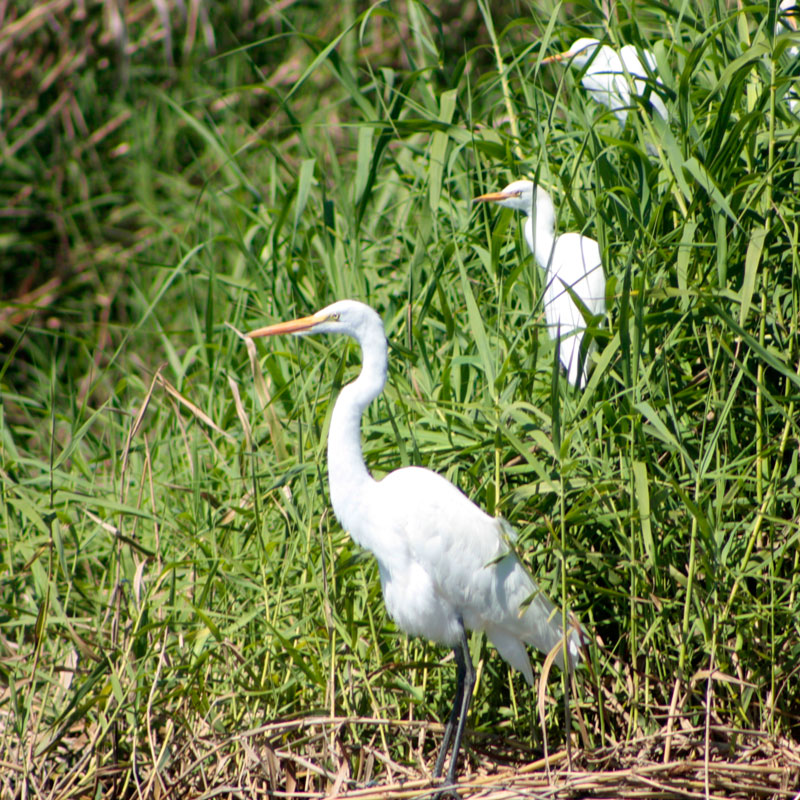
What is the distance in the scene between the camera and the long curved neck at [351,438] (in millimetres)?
2225

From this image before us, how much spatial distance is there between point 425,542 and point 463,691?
1.11 feet

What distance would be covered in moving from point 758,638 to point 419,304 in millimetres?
1184

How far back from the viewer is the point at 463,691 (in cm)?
231

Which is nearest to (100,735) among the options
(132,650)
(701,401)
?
(132,650)

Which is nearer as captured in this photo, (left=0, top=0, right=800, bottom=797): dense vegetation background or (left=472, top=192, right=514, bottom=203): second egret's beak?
(left=0, top=0, right=800, bottom=797): dense vegetation background

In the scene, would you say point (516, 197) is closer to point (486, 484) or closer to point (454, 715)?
point (486, 484)

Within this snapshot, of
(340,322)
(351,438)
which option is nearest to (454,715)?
(351,438)

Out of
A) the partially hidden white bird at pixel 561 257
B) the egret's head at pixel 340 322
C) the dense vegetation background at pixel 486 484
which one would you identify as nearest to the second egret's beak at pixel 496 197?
the partially hidden white bird at pixel 561 257

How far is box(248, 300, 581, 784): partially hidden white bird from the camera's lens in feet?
7.35

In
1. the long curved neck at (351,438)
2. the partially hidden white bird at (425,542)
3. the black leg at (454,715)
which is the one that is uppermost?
the long curved neck at (351,438)

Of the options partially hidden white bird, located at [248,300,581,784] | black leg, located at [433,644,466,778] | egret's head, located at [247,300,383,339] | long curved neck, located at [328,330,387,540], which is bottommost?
black leg, located at [433,644,466,778]

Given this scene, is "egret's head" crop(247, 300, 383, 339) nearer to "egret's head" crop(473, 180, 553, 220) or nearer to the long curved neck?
the long curved neck

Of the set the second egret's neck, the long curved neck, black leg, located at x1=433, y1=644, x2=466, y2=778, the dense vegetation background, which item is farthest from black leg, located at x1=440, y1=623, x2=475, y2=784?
the second egret's neck

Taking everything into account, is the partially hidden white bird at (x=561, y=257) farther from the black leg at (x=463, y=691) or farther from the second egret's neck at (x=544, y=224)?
the black leg at (x=463, y=691)
